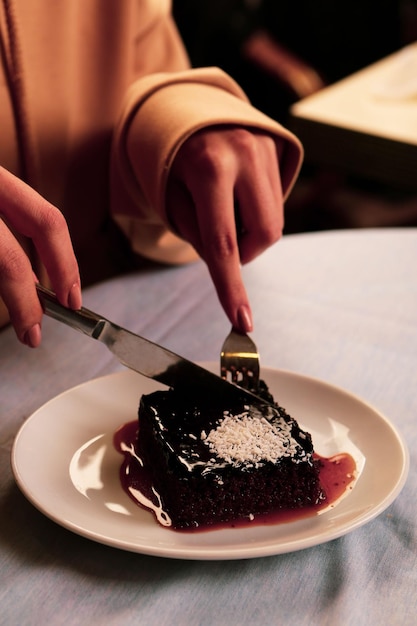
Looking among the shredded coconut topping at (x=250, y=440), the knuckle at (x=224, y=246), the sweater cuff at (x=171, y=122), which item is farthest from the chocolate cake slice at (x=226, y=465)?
the sweater cuff at (x=171, y=122)

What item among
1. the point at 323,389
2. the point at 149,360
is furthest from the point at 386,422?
the point at 149,360

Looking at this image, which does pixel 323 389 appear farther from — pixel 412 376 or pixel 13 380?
pixel 13 380

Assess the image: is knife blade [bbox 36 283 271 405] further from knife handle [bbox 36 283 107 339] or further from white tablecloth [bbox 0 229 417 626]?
white tablecloth [bbox 0 229 417 626]

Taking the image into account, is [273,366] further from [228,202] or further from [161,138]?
[161,138]

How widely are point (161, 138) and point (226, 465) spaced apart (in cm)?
50

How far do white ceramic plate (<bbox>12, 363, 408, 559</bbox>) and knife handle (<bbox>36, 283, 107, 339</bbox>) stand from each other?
86 mm

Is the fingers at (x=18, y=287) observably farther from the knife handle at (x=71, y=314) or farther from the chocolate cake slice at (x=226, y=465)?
the chocolate cake slice at (x=226, y=465)

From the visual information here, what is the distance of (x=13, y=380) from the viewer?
2.83 feet

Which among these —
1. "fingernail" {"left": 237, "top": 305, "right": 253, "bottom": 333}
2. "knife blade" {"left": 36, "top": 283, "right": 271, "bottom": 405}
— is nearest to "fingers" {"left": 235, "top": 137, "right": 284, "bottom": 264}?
"fingernail" {"left": 237, "top": 305, "right": 253, "bottom": 333}

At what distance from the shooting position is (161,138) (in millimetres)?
982

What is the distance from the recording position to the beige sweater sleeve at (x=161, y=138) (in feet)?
3.18

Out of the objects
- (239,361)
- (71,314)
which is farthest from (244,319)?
(71,314)

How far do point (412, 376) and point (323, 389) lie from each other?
146 mm

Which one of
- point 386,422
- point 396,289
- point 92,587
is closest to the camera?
point 92,587
